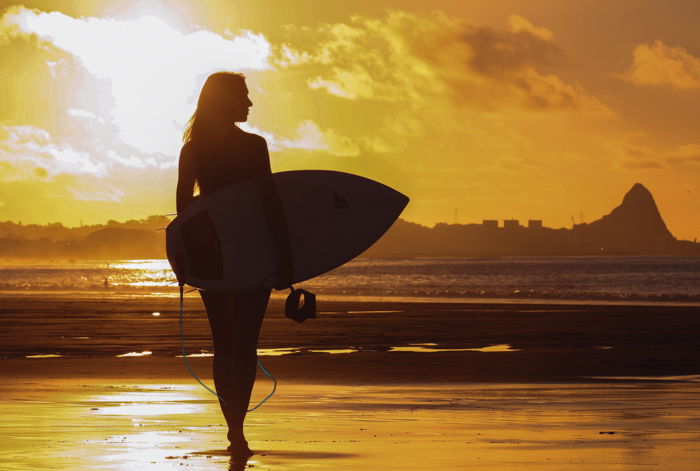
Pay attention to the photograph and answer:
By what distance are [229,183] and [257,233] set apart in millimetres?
394

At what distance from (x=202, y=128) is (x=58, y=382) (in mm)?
5572

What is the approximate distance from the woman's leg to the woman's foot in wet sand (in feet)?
0.05

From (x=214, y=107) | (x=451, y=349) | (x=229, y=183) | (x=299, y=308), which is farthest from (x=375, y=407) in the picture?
(x=451, y=349)

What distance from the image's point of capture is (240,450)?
6340mm

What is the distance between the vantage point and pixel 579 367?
14008 mm

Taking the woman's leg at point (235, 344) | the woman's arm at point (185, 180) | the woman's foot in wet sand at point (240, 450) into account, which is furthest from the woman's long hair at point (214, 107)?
the woman's foot in wet sand at point (240, 450)

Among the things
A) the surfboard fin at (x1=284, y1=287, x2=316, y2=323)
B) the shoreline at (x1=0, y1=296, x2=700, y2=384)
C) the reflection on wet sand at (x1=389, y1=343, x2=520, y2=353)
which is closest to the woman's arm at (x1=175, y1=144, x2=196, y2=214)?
the surfboard fin at (x1=284, y1=287, x2=316, y2=323)

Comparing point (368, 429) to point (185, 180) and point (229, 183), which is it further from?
point (185, 180)

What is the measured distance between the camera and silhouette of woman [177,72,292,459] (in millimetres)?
6473

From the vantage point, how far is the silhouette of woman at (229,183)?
21.2 ft

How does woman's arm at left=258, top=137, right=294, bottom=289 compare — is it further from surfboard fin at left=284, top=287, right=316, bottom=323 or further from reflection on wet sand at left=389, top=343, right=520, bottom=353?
reflection on wet sand at left=389, top=343, right=520, bottom=353

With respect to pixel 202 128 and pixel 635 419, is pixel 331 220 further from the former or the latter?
pixel 635 419

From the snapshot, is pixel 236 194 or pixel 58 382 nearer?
pixel 236 194

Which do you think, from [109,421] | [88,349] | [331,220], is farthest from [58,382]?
[88,349]
